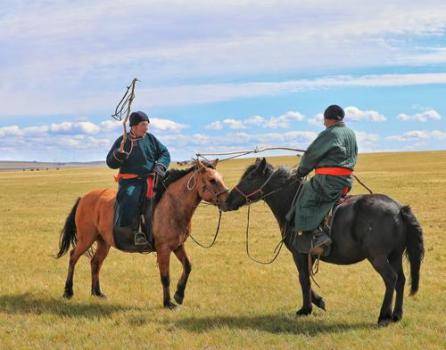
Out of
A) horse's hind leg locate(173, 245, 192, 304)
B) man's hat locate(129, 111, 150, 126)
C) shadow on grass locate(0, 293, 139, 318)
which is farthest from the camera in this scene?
horse's hind leg locate(173, 245, 192, 304)

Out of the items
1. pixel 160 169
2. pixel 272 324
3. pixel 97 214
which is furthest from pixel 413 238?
pixel 97 214

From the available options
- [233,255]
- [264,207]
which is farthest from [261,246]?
[264,207]

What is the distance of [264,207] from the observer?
107 feet

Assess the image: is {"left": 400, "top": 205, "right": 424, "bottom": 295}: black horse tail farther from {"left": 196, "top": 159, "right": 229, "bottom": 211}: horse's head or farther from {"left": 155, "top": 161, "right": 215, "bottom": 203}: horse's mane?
{"left": 155, "top": 161, "right": 215, "bottom": 203}: horse's mane

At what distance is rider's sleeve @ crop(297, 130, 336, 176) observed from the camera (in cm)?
836

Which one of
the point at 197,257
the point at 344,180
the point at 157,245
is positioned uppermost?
the point at 344,180

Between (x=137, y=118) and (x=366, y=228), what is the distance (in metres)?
4.42

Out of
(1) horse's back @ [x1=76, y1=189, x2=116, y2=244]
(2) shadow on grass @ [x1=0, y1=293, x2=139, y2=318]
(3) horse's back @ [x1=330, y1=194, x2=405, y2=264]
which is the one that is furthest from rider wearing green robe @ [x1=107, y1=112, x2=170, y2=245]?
(3) horse's back @ [x1=330, y1=194, x2=405, y2=264]

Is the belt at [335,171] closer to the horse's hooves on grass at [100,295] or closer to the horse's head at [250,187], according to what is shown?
the horse's head at [250,187]

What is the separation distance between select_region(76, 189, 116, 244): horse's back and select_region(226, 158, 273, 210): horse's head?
2.51 meters

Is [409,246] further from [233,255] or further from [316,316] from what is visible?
[233,255]

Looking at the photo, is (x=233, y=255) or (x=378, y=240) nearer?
(x=378, y=240)

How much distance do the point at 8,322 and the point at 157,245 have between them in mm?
2696

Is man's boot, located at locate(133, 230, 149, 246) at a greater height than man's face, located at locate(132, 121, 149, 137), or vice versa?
man's face, located at locate(132, 121, 149, 137)
